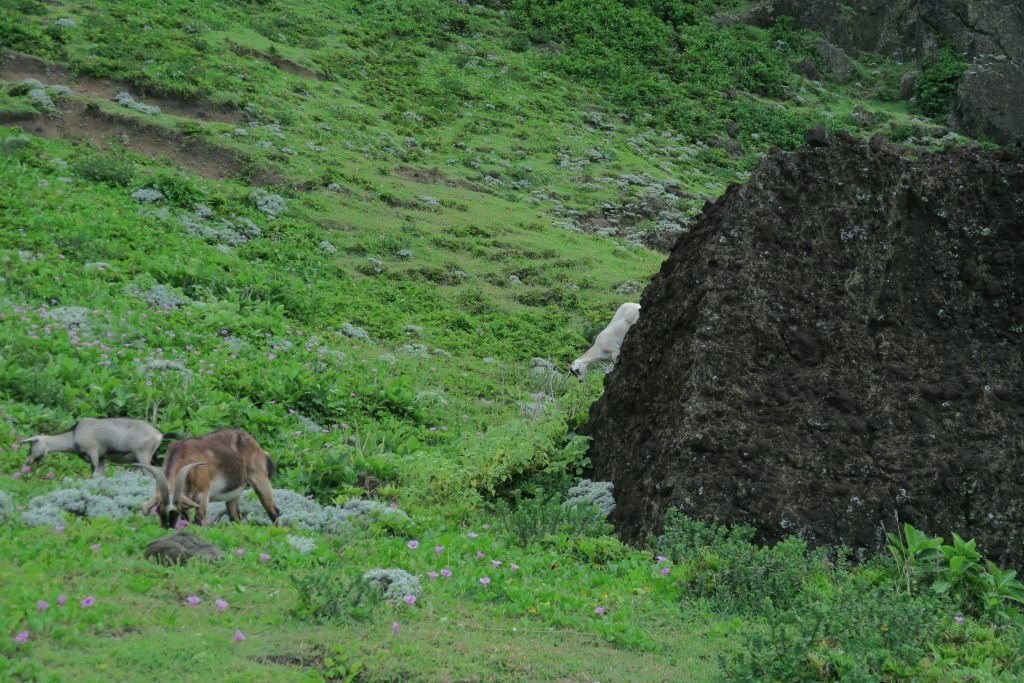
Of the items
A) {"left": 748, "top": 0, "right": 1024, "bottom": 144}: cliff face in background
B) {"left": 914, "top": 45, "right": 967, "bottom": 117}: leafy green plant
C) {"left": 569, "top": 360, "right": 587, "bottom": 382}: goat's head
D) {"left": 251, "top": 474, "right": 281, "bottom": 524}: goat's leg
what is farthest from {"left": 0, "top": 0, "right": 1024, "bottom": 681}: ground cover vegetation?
{"left": 914, "top": 45, "right": 967, "bottom": 117}: leafy green plant

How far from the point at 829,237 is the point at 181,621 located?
9.00 m

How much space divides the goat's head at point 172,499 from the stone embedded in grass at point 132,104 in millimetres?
22004

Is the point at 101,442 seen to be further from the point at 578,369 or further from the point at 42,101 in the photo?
the point at 42,101

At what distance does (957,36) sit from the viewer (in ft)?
184

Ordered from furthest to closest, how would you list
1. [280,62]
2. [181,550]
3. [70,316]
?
[280,62] < [70,316] < [181,550]

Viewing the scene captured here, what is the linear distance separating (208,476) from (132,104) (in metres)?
22.3

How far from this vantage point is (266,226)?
991 inches

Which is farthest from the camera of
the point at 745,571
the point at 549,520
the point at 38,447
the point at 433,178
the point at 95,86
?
the point at 433,178

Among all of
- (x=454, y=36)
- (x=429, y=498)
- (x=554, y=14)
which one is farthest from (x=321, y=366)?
(x=554, y=14)

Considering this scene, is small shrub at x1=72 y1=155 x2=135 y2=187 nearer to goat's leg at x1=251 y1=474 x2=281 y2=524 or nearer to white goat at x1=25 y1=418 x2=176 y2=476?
white goat at x1=25 y1=418 x2=176 y2=476

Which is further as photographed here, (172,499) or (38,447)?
(38,447)

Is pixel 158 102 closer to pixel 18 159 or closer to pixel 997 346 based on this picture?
pixel 18 159

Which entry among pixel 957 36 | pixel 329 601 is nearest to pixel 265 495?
pixel 329 601

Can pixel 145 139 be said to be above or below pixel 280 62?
below
